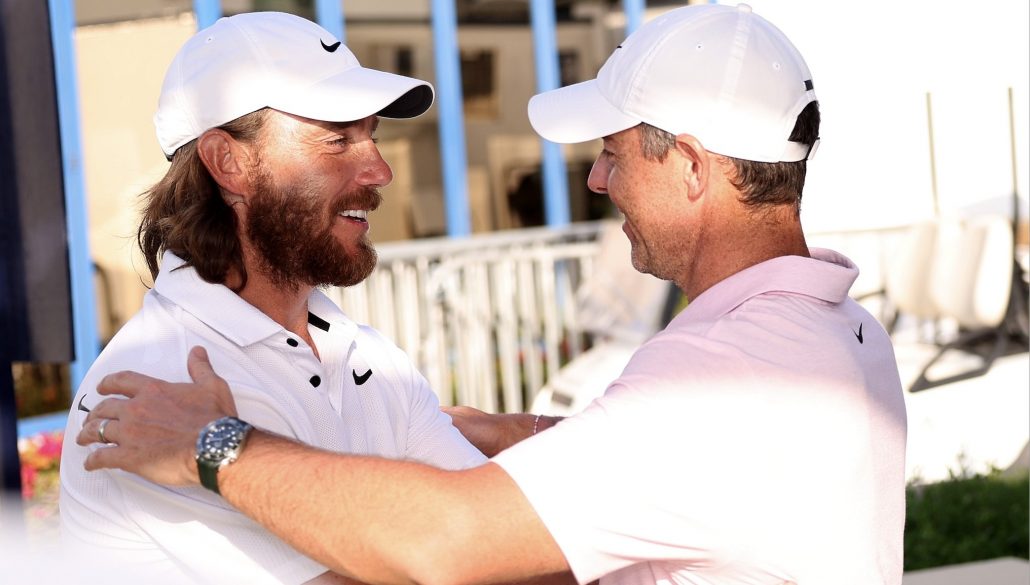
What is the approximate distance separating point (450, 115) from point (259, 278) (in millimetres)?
6211

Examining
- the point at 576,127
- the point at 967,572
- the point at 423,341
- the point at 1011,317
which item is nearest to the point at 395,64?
the point at 423,341

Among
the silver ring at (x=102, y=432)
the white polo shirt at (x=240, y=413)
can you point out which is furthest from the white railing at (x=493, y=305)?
the silver ring at (x=102, y=432)

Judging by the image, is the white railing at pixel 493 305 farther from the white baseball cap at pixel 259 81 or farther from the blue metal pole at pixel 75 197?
the white baseball cap at pixel 259 81

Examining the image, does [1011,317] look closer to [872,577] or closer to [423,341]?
[423,341]

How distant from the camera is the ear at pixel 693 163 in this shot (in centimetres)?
205

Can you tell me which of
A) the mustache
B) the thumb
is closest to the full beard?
the mustache

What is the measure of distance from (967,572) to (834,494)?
2.61 meters

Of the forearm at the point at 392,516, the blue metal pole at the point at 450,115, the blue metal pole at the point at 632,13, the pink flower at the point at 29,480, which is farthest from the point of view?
the blue metal pole at the point at 632,13

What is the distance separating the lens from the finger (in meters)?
1.87

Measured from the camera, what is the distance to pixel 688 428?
1.77 m

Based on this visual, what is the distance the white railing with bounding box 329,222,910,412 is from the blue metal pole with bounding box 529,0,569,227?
639mm

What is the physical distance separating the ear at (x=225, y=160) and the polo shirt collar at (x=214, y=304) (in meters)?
0.18

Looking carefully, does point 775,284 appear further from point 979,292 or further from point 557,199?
point 557,199

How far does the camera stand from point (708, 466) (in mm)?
1767
